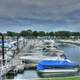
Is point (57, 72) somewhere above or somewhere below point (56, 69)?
below

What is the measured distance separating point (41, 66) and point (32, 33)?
176 feet

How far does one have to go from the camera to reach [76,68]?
1989cm

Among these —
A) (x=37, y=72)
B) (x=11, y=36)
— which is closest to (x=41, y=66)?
(x=37, y=72)

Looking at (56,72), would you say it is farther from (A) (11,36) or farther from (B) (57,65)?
(A) (11,36)

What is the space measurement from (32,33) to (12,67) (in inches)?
2164

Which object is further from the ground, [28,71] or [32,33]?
[32,33]

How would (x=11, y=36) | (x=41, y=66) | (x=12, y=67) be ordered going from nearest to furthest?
1. (x=12, y=67)
2. (x=41, y=66)
3. (x=11, y=36)

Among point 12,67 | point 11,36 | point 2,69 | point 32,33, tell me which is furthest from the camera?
point 32,33

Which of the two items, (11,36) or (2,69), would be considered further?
(11,36)

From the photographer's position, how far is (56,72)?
1906cm

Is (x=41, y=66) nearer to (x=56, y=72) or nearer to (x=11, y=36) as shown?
(x=56, y=72)

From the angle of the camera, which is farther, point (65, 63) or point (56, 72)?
point (65, 63)

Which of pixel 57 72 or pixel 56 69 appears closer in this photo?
pixel 57 72

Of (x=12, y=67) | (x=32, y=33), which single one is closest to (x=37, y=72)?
(x=12, y=67)
